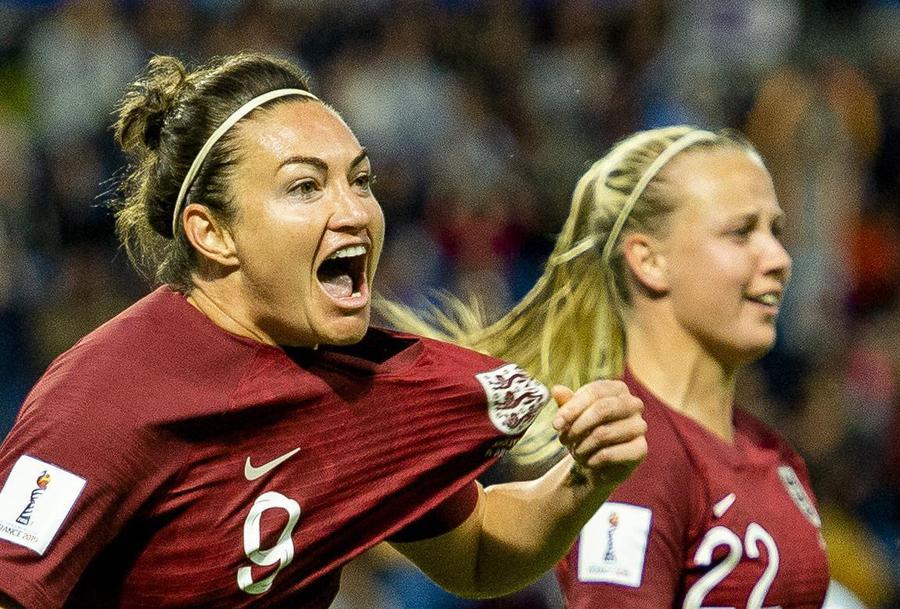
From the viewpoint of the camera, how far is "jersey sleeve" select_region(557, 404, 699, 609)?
9.99 feet

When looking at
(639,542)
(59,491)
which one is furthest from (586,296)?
(59,491)

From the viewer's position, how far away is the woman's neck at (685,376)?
3.45 meters

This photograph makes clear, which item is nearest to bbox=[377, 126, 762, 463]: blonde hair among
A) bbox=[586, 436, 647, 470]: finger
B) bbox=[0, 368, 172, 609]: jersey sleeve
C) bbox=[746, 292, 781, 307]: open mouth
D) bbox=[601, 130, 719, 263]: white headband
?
bbox=[601, 130, 719, 263]: white headband

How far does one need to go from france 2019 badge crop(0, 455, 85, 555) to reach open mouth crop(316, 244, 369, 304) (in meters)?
0.61

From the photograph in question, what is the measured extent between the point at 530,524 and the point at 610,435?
401 mm

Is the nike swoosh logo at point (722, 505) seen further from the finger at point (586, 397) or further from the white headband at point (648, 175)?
the white headband at point (648, 175)

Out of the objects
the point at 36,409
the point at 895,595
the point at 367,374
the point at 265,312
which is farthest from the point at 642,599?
the point at 895,595

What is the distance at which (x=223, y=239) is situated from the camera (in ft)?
9.20

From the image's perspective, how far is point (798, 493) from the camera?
3480 mm

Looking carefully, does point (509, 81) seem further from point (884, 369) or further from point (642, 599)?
point (642, 599)

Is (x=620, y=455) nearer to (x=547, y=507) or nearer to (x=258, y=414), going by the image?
(x=547, y=507)

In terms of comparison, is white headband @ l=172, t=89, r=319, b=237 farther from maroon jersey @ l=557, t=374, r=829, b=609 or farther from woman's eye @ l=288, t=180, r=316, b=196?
maroon jersey @ l=557, t=374, r=829, b=609

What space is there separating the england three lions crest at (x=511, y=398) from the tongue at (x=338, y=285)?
1.07 ft

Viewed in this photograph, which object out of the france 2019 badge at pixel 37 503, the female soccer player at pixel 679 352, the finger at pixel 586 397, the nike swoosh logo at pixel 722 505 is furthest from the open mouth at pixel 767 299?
the france 2019 badge at pixel 37 503
